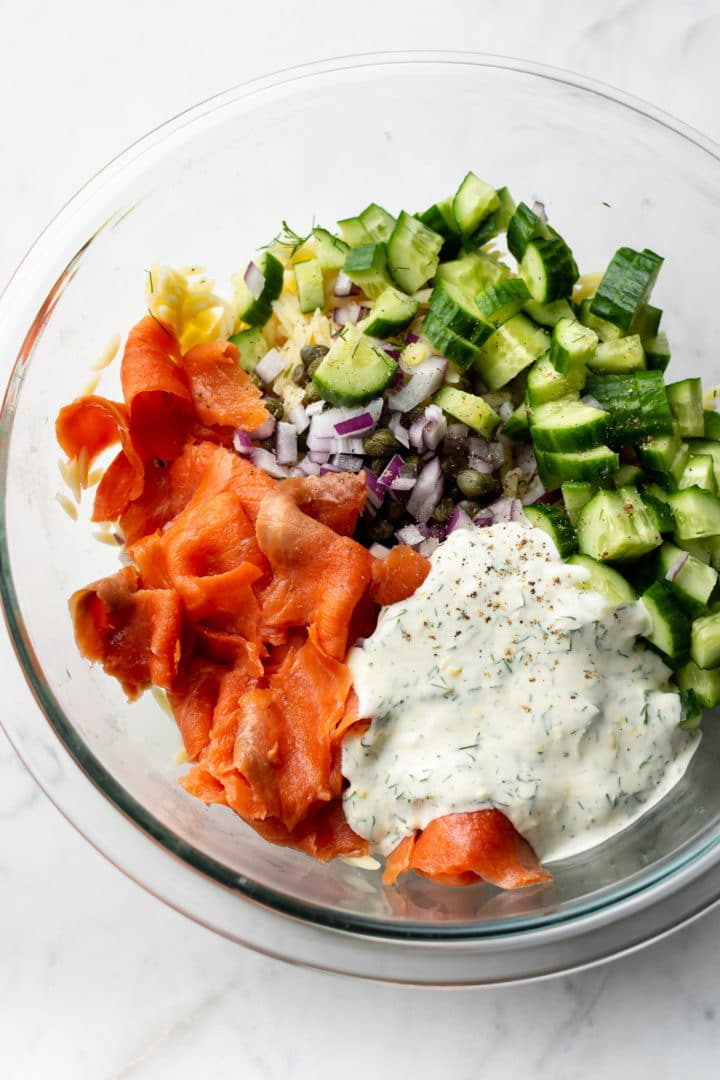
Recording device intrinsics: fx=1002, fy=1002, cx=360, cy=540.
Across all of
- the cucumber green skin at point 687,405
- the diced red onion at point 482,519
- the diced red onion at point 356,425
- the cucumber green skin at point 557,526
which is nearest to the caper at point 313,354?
the diced red onion at point 356,425

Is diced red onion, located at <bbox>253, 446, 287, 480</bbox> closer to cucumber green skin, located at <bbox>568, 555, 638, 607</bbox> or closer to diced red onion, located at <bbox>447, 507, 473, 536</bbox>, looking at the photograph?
diced red onion, located at <bbox>447, 507, 473, 536</bbox>

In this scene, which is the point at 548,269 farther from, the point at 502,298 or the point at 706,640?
the point at 706,640

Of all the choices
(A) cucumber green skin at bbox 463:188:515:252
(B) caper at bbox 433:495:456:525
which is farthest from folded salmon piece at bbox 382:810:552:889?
(A) cucumber green skin at bbox 463:188:515:252

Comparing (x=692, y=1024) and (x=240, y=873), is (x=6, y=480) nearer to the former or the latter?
(x=240, y=873)

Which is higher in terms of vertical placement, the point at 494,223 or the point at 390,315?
the point at 494,223

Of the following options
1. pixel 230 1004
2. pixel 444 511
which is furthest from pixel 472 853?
pixel 230 1004

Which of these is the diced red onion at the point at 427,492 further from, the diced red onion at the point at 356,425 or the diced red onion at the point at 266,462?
the diced red onion at the point at 266,462
